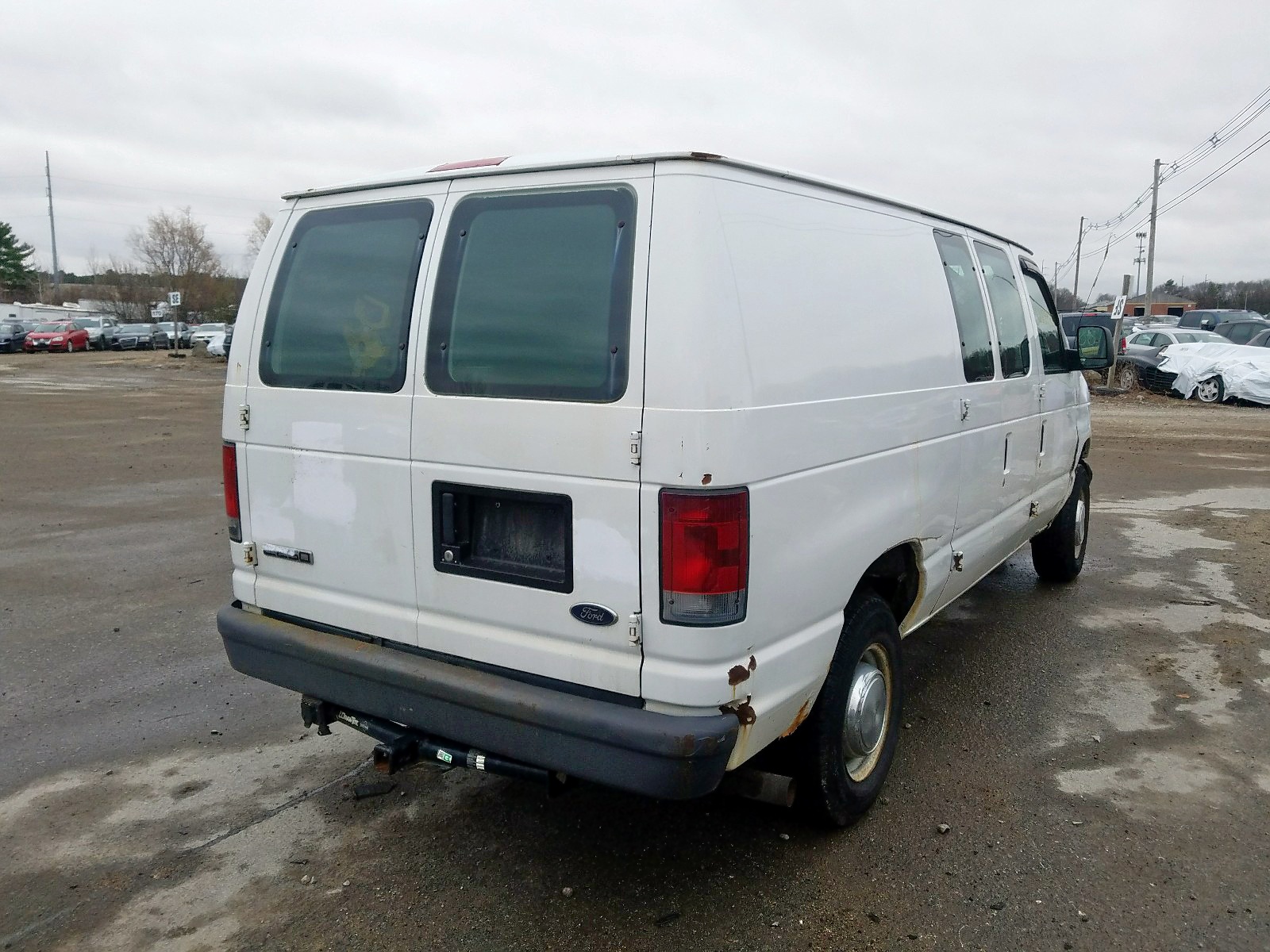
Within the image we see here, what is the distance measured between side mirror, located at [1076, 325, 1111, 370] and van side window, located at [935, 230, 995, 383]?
149 cm

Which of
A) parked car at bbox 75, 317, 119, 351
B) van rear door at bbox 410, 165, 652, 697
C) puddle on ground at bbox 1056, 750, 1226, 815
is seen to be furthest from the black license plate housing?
parked car at bbox 75, 317, 119, 351

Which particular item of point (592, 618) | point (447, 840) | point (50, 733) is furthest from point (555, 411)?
point (50, 733)

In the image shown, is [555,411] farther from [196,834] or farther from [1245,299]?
[1245,299]

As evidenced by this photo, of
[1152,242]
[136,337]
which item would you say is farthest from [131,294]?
[1152,242]

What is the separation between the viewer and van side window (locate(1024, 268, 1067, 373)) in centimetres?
545

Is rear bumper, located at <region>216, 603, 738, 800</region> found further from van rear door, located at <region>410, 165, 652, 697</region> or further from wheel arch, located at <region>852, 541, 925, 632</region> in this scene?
wheel arch, located at <region>852, 541, 925, 632</region>

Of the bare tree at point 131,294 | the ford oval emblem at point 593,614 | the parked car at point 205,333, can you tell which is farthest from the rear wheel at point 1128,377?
the bare tree at point 131,294

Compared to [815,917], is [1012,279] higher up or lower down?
higher up

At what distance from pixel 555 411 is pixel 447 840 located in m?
1.70

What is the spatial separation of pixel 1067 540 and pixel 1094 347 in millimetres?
1559

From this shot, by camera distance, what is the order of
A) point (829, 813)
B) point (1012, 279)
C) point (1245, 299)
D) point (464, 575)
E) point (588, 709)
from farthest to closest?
point (1245, 299) < point (1012, 279) < point (829, 813) < point (464, 575) < point (588, 709)

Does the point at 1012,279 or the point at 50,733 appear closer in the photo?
the point at 50,733

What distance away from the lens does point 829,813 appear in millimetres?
3434

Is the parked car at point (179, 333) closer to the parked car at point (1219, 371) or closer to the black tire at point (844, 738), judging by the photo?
the parked car at point (1219, 371)
